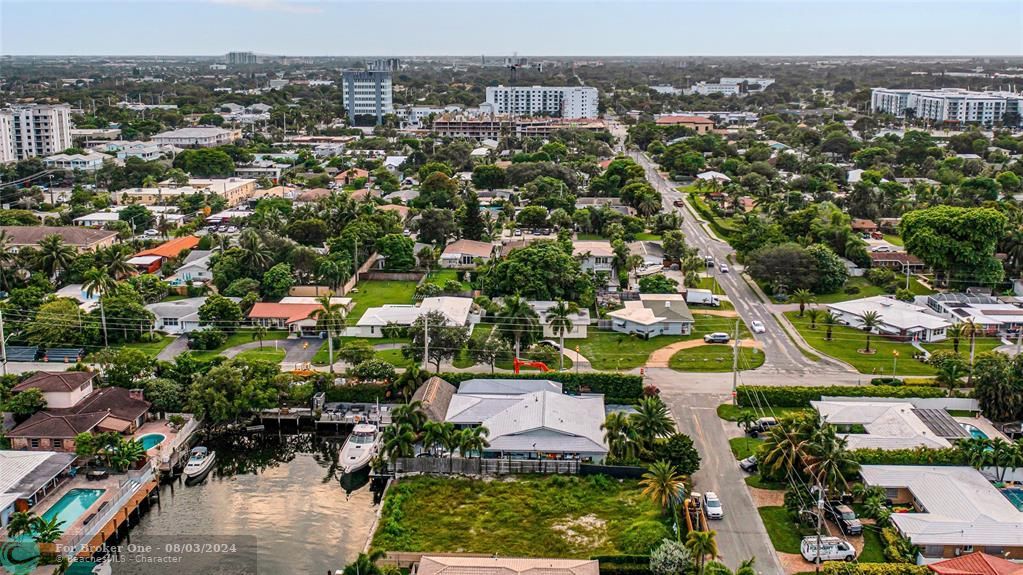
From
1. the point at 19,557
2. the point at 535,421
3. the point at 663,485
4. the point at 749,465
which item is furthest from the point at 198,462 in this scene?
the point at 749,465

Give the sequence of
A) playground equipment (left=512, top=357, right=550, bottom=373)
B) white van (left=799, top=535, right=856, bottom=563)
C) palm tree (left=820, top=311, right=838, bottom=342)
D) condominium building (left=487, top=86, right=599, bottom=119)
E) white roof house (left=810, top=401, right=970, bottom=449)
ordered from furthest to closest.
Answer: condominium building (left=487, top=86, right=599, bottom=119), palm tree (left=820, top=311, right=838, bottom=342), playground equipment (left=512, top=357, right=550, bottom=373), white roof house (left=810, top=401, right=970, bottom=449), white van (left=799, top=535, right=856, bottom=563)

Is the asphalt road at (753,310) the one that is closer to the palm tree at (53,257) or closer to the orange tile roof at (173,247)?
the orange tile roof at (173,247)

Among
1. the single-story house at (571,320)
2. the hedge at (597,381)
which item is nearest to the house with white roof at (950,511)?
the hedge at (597,381)

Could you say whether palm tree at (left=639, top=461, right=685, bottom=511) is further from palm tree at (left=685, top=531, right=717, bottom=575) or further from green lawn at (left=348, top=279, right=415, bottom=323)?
green lawn at (left=348, top=279, right=415, bottom=323)

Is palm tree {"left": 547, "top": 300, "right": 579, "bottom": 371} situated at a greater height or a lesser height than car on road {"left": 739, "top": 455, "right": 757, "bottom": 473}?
greater

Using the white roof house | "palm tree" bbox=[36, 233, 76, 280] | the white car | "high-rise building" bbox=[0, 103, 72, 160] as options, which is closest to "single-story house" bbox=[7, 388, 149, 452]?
"palm tree" bbox=[36, 233, 76, 280]

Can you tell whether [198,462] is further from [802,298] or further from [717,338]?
[802,298]

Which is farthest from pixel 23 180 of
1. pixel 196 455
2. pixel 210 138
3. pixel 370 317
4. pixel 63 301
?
pixel 196 455
